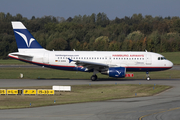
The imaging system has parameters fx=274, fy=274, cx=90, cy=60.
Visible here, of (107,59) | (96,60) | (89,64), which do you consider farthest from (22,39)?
(107,59)

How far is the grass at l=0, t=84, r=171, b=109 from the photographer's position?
22980 millimetres

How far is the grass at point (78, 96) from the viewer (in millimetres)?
22980

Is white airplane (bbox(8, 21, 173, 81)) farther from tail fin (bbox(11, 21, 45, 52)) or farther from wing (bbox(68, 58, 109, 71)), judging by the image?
tail fin (bbox(11, 21, 45, 52))

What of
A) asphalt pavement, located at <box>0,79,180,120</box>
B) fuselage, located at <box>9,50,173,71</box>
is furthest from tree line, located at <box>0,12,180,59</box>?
asphalt pavement, located at <box>0,79,180,120</box>

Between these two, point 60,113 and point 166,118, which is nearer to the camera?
point 166,118

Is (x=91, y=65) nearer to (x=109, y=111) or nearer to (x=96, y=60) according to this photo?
(x=96, y=60)

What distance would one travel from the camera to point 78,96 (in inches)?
1048

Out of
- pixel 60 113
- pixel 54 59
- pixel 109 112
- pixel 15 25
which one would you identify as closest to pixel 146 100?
pixel 109 112

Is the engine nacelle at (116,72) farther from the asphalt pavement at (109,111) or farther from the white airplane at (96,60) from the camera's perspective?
the asphalt pavement at (109,111)

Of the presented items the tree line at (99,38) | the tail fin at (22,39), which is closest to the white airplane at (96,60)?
the tail fin at (22,39)

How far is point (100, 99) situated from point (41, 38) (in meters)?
101

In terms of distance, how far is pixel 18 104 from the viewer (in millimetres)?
22500

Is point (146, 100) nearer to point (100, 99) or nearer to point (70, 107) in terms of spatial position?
point (100, 99)

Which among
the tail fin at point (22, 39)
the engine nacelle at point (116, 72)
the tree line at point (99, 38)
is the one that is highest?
the tree line at point (99, 38)
